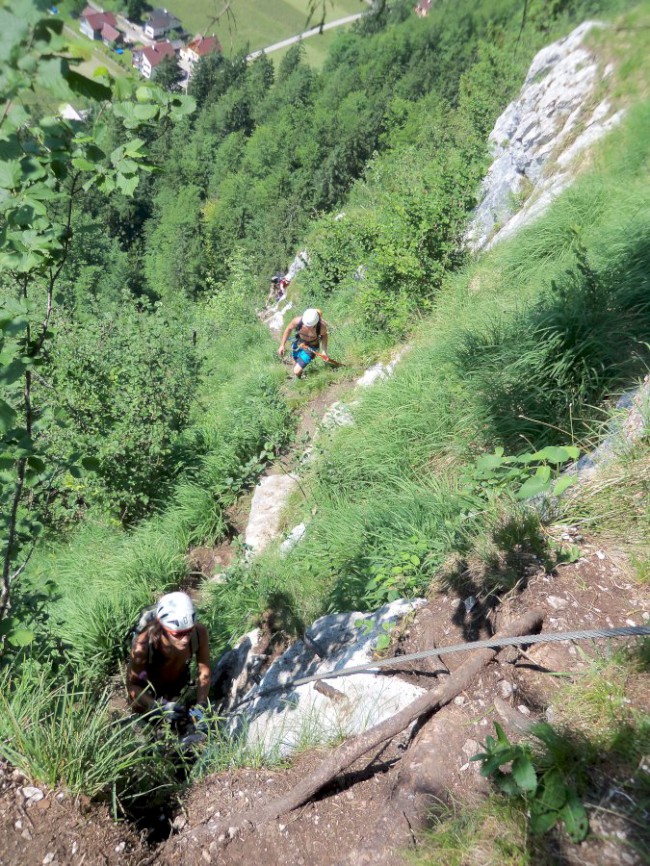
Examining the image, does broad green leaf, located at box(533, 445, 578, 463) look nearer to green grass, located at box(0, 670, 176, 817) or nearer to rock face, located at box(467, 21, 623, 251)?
green grass, located at box(0, 670, 176, 817)

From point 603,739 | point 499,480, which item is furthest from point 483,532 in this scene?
point 603,739

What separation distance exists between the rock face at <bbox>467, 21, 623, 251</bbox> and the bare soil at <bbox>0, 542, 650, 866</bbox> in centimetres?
637

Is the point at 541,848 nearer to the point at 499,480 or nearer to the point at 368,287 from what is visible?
the point at 499,480

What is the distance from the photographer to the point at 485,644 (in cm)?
242

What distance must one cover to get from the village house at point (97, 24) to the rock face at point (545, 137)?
679cm

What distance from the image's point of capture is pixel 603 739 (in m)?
1.91

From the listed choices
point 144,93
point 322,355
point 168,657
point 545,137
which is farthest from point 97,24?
point 545,137

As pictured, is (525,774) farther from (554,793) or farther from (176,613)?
(176,613)

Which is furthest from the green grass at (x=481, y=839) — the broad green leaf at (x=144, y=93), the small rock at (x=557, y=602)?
the broad green leaf at (x=144, y=93)

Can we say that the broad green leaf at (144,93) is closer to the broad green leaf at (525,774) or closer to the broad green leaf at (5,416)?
the broad green leaf at (5,416)

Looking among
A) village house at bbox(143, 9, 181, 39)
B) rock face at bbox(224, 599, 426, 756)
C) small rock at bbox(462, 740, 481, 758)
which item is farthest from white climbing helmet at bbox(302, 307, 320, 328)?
small rock at bbox(462, 740, 481, 758)

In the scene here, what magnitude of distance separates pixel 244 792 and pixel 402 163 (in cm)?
2130

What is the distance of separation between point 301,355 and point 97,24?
253 inches

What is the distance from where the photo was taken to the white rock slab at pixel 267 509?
5.52 metres
